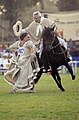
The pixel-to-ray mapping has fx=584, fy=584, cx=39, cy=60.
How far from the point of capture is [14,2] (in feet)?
175

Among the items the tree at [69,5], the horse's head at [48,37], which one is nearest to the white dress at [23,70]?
the horse's head at [48,37]

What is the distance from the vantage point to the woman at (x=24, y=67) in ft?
54.7

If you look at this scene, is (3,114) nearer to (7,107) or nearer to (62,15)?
(7,107)

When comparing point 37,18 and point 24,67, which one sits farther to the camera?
point 37,18

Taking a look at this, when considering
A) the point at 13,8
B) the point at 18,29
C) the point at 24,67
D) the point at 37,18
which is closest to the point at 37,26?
the point at 37,18

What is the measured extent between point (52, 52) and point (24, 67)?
985mm

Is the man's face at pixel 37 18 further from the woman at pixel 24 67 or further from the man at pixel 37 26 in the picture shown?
the woman at pixel 24 67

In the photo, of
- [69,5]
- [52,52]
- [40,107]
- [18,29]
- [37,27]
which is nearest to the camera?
[40,107]

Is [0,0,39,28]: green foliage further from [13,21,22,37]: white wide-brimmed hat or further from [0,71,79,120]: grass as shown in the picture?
[0,71,79,120]: grass

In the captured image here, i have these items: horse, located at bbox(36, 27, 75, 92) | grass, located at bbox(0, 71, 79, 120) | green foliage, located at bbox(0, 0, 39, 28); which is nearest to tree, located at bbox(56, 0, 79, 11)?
green foliage, located at bbox(0, 0, 39, 28)

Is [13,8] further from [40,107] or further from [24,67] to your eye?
[40,107]

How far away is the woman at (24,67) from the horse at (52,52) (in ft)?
1.19

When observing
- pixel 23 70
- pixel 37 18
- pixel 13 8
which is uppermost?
pixel 37 18

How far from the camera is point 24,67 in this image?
55.1 feet
